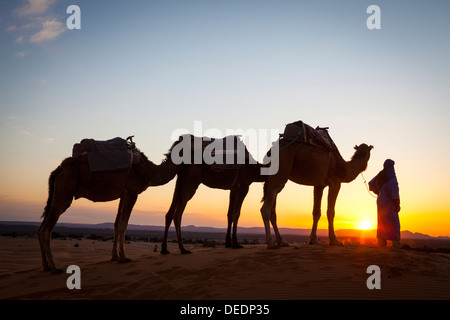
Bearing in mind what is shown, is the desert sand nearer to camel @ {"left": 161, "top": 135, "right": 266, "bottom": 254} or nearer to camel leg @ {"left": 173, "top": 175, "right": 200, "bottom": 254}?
camel leg @ {"left": 173, "top": 175, "right": 200, "bottom": 254}

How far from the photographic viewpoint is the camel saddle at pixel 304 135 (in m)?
10.8

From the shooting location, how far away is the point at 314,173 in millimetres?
10969

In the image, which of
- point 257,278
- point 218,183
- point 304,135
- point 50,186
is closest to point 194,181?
point 218,183

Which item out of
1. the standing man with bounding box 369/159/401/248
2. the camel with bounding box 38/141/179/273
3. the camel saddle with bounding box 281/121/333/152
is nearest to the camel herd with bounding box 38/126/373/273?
the camel with bounding box 38/141/179/273

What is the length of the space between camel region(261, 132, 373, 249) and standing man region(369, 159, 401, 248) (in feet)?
3.65

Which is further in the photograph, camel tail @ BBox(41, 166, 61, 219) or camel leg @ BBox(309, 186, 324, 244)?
camel leg @ BBox(309, 186, 324, 244)

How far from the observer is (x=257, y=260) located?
8.47m

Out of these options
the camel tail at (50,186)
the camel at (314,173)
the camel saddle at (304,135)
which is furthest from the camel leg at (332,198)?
the camel tail at (50,186)

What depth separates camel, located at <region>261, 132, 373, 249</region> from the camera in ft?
34.2

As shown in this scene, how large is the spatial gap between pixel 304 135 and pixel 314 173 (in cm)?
114
